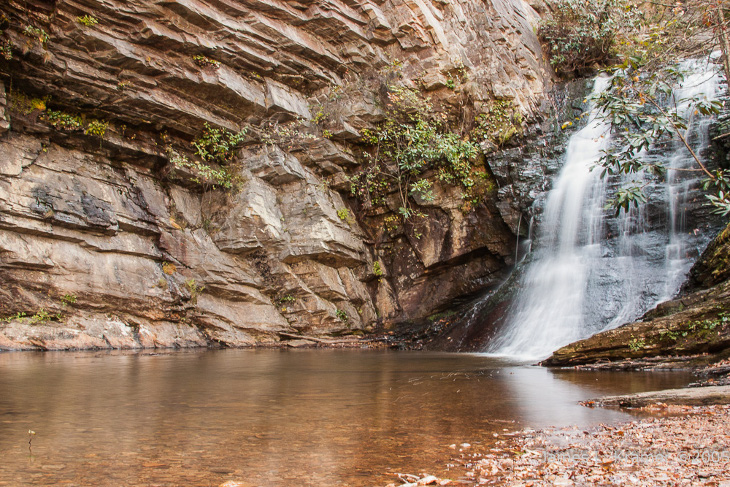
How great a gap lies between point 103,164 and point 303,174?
16.9ft

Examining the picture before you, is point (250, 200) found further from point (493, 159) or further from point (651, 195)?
point (651, 195)

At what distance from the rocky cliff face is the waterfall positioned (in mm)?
1846

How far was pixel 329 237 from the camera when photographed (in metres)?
13.7

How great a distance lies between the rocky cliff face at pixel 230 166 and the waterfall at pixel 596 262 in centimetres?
185

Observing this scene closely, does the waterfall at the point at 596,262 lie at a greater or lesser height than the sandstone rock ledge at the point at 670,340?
greater

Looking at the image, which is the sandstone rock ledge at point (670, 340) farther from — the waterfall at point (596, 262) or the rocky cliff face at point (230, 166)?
the rocky cliff face at point (230, 166)

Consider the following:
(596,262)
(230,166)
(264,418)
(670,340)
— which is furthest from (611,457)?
(230,166)

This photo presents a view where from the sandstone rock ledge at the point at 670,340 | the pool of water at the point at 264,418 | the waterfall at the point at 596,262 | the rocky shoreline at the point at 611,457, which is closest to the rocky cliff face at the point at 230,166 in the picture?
the waterfall at the point at 596,262

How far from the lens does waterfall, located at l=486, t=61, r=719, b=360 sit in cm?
975

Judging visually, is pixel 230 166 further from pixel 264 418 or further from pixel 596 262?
pixel 264 418

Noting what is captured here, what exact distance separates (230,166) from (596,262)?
9.84 m

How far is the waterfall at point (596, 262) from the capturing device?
32.0ft

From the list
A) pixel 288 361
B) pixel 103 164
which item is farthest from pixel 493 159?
pixel 103 164

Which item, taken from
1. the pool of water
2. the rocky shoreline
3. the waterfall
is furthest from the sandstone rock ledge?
the rocky shoreline
